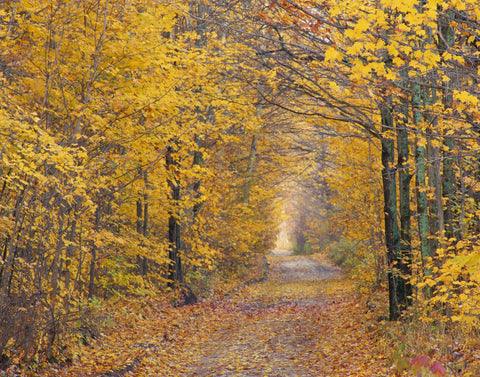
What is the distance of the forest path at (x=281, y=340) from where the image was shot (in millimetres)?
7773

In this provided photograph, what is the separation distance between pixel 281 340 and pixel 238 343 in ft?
3.30

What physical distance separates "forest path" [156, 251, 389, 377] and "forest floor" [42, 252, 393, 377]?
0.02 meters

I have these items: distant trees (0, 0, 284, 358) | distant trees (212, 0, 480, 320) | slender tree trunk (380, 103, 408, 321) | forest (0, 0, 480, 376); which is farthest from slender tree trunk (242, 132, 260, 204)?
slender tree trunk (380, 103, 408, 321)

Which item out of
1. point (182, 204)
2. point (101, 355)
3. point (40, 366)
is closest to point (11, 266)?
point (40, 366)

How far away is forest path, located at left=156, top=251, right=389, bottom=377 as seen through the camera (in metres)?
7.77

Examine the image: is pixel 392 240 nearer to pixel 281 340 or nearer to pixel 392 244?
pixel 392 244

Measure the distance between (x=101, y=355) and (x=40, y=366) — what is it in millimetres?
1506

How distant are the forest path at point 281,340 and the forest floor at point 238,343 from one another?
0.05 feet

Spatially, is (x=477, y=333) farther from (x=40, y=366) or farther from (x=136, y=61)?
(x=136, y=61)

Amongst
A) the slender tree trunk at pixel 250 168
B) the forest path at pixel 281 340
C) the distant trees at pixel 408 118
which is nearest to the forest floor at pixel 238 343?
the forest path at pixel 281 340

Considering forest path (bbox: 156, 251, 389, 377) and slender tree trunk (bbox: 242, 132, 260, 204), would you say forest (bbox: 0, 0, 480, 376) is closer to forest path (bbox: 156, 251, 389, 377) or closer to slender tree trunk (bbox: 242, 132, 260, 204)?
forest path (bbox: 156, 251, 389, 377)

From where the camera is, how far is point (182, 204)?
11953 mm

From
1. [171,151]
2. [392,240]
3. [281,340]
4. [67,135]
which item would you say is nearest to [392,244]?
[392,240]

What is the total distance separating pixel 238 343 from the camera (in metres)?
9.92
